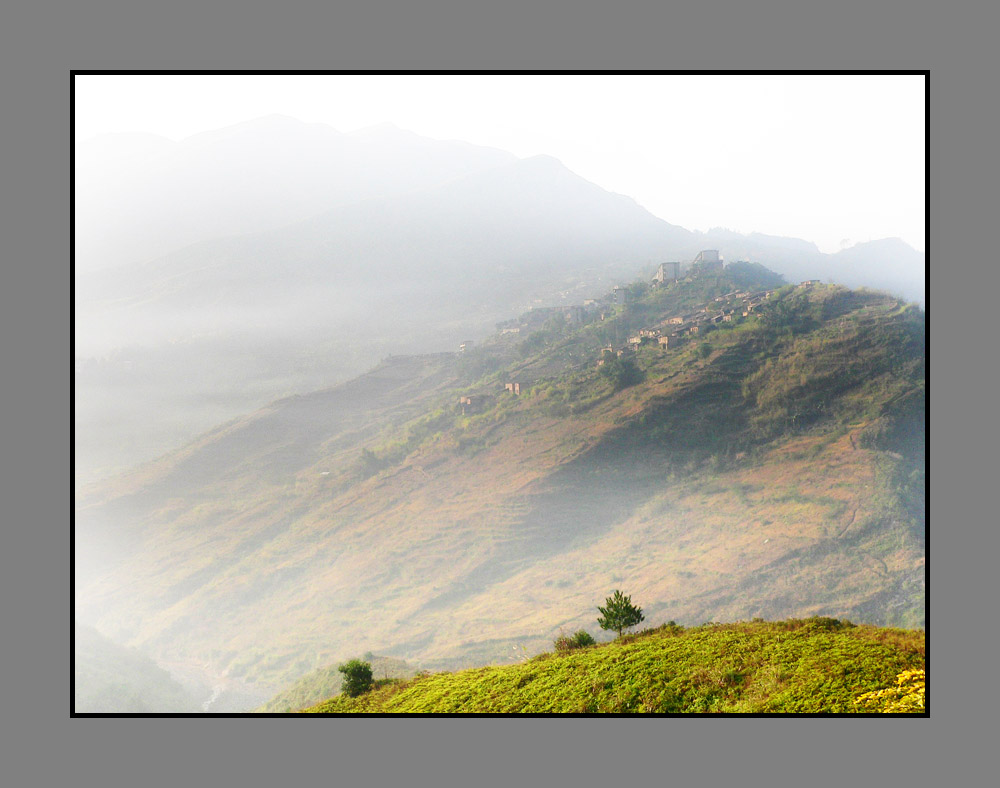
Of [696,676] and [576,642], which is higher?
[696,676]

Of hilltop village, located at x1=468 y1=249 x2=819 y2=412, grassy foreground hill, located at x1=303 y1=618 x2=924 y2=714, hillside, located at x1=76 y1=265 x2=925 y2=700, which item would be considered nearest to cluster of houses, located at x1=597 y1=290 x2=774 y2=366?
hilltop village, located at x1=468 y1=249 x2=819 y2=412

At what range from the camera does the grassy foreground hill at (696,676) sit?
580cm

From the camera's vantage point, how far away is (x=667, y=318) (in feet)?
56.3

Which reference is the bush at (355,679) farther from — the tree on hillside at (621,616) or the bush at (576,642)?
the tree on hillside at (621,616)

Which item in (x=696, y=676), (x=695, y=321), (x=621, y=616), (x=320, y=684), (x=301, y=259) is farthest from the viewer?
(x=301, y=259)

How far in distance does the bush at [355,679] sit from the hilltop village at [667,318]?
9.74 metres

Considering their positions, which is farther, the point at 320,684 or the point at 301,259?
the point at 301,259

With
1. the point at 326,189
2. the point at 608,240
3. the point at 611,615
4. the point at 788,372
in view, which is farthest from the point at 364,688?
the point at 326,189

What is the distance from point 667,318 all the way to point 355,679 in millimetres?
12400

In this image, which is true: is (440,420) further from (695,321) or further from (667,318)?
(695,321)

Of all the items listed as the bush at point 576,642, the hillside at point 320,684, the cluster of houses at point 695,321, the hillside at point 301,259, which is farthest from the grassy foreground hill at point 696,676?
the hillside at point 301,259

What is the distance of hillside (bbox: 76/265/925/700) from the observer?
539 inches

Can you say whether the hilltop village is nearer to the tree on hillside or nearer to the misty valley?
the misty valley

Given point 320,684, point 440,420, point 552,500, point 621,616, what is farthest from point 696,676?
point 440,420
